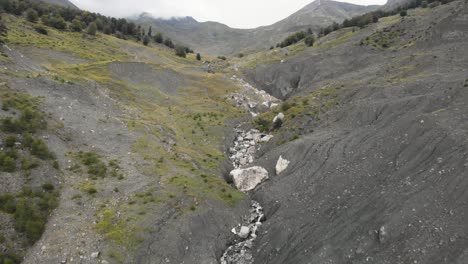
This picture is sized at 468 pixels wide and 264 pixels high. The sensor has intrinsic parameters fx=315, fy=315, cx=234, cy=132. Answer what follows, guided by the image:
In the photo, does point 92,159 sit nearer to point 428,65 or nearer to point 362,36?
point 428,65

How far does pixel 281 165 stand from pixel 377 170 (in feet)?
36.5

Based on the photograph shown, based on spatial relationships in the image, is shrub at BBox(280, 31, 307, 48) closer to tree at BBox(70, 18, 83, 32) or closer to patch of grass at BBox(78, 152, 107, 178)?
tree at BBox(70, 18, 83, 32)

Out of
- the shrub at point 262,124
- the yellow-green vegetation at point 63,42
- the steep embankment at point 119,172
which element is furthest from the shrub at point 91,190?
the yellow-green vegetation at point 63,42

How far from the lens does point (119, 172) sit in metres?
34.3

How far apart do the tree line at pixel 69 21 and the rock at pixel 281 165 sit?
67.7m

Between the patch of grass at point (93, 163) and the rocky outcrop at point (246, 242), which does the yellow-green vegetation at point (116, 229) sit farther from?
the rocky outcrop at point (246, 242)

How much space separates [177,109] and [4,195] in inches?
1488

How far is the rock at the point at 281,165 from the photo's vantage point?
1453 inches

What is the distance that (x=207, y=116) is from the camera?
58.5 meters

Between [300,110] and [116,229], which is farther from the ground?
[300,110]

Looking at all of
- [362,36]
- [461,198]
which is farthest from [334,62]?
[461,198]

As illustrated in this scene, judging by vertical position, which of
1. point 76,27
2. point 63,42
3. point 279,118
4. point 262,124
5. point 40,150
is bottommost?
point 262,124

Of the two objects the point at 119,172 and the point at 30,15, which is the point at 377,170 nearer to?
the point at 119,172

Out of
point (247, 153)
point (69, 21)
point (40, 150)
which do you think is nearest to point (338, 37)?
point (247, 153)
